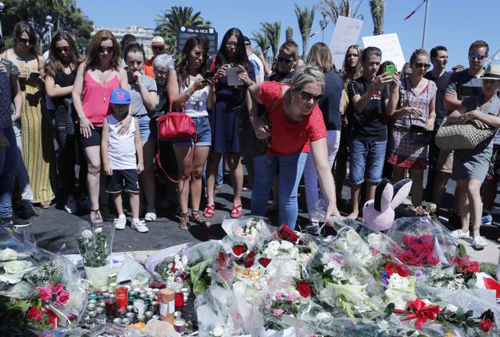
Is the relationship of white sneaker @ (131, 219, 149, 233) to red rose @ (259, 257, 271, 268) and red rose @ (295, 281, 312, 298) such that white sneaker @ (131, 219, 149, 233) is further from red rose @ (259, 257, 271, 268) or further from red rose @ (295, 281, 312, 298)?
red rose @ (295, 281, 312, 298)

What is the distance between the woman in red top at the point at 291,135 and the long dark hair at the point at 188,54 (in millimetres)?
1092

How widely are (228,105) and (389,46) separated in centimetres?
291

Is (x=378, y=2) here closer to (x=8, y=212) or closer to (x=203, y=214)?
(x=203, y=214)

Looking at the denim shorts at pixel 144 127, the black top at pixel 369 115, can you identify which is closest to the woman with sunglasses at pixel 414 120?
the black top at pixel 369 115

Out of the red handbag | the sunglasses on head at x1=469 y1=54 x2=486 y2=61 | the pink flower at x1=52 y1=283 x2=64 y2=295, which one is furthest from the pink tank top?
the sunglasses on head at x1=469 y1=54 x2=486 y2=61

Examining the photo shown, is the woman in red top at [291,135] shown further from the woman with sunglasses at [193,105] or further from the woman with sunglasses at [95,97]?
the woman with sunglasses at [95,97]

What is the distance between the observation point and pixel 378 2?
2017 centimetres

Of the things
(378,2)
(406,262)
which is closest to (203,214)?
(406,262)

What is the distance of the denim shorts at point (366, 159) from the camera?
16.2ft

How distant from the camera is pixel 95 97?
175 inches

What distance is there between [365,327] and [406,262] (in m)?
0.92

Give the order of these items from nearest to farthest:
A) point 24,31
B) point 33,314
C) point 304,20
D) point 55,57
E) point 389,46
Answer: point 33,314 < point 24,31 < point 55,57 < point 389,46 < point 304,20

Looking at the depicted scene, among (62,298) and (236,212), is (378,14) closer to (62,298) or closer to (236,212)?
(236,212)

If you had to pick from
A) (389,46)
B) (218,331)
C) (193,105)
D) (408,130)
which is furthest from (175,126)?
(389,46)
